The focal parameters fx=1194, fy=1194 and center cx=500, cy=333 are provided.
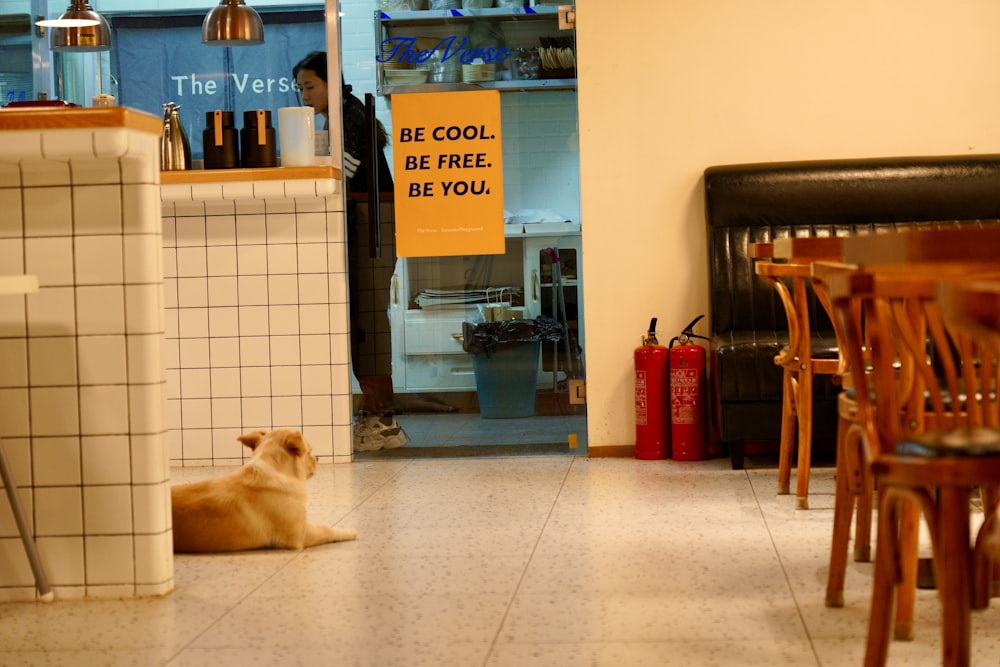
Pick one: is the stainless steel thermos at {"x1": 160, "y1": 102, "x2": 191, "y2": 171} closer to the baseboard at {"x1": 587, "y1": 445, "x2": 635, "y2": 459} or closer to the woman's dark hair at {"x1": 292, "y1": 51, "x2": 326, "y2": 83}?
the woman's dark hair at {"x1": 292, "y1": 51, "x2": 326, "y2": 83}

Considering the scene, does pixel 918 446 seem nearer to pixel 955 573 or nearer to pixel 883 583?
pixel 955 573

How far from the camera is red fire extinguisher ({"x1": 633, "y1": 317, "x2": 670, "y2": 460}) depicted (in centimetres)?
534

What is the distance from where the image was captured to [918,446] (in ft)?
6.45

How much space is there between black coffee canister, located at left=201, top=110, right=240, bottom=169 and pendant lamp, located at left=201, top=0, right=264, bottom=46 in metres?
0.34

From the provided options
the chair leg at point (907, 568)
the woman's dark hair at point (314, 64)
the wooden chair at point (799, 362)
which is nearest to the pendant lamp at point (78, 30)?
the woman's dark hair at point (314, 64)

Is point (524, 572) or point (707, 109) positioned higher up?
point (707, 109)

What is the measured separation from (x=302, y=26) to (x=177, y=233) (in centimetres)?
116

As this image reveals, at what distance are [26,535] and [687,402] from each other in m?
3.03

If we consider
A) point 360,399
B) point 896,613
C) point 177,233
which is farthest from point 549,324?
point 896,613

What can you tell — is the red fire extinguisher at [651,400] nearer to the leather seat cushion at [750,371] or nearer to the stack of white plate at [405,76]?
the leather seat cushion at [750,371]

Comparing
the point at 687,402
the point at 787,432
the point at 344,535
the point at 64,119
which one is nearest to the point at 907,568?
the point at 787,432

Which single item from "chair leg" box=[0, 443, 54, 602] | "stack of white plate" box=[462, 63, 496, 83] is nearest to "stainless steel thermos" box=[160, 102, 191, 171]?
"stack of white plate" box=[462, 63, 496, 83]

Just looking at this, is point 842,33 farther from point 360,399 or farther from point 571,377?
point 360,399

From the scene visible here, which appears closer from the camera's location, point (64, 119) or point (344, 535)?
point (64, 119)
